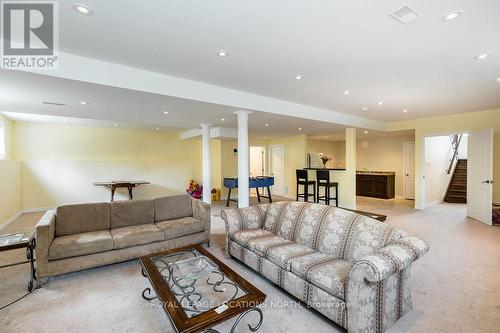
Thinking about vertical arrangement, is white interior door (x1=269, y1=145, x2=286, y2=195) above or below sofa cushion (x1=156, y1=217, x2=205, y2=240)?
above

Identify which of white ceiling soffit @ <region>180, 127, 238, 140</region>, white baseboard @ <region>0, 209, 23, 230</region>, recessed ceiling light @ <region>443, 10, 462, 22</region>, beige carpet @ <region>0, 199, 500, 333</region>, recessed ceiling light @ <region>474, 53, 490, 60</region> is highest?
recessed ceiling light @ <region>474, 53, 490, 60</region>

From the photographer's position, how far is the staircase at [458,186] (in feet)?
24.4

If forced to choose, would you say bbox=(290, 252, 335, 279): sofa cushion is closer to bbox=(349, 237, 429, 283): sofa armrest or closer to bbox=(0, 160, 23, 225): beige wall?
bbox=(349, 237, 429, 283): sofa armrest

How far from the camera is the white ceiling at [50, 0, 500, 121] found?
1.89 meters

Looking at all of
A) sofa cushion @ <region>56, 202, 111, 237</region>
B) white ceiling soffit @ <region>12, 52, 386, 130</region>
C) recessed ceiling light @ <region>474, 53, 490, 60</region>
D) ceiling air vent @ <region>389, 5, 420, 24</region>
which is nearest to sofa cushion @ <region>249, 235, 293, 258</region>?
sofa cushion @ <region>56, 202, 111, 237</region>

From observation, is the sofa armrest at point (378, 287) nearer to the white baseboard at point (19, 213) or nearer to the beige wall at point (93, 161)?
the white baseboard at point (19, 213)

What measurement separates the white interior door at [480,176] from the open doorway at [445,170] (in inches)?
49.3

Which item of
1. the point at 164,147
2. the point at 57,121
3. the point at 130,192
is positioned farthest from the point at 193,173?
the point at 57,121

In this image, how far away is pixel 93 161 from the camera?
23.5ft

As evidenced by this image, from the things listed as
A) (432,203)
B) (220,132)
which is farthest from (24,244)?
(432,203)

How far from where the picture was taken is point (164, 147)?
8.63 metres

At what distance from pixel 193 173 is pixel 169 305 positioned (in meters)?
7.51

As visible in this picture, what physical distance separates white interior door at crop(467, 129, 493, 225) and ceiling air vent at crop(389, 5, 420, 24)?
468 cm

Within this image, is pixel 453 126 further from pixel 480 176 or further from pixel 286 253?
pixel 286 253
